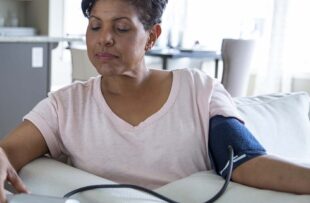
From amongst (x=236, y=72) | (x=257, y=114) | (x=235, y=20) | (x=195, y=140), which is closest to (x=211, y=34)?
(x=235, y=20)

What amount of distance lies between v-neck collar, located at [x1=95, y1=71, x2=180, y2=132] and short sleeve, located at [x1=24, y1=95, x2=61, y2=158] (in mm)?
114

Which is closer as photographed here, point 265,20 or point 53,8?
point 265,20

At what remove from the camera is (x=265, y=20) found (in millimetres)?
4945

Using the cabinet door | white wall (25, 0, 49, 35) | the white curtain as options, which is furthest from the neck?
white wall (25, 0, 49, 35)

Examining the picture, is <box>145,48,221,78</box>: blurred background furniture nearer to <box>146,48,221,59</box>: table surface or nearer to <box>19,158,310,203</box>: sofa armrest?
<box>146,48,221,59</box>: table surface

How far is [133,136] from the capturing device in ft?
3.67

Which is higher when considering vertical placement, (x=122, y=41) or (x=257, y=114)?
(x=122, y=41)

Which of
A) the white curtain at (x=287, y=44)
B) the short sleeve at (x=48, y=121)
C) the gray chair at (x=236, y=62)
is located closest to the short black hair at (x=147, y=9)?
the short sleeve at (x=48, y=121)

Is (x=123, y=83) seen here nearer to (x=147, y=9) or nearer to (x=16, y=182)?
(x=147, y=9)

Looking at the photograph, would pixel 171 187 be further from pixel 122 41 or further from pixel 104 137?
pixel 122 41

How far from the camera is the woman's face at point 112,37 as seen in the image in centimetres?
108

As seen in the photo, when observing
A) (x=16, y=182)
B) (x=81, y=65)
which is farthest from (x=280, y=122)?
(x=81, y=65)

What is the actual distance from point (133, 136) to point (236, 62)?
2.97 m

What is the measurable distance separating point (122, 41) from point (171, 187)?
36 centimetres
